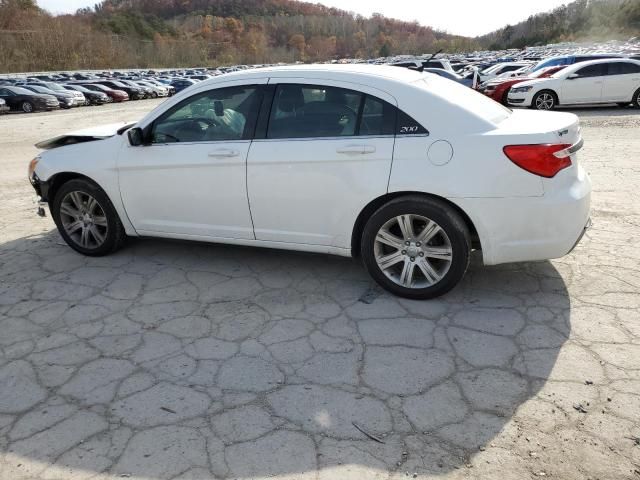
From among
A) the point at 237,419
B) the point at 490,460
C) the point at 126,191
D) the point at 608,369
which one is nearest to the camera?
the point at 490,460

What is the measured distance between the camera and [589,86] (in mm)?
15039

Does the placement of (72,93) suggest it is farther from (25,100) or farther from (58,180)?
(58,180)

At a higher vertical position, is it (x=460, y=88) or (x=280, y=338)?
(x=460, y=88)

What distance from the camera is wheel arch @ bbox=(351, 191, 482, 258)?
353 cm

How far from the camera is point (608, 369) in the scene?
2.89 m

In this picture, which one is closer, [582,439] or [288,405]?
[582,439]

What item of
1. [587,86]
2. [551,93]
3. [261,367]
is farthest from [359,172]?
[587,86]

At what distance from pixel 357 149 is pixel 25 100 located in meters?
28.1

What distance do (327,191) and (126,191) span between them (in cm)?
185

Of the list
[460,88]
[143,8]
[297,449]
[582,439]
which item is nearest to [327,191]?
[460,88]

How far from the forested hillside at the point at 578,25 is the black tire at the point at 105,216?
105744 millimetres

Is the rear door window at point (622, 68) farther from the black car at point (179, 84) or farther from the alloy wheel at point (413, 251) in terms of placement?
the black car at point (179, 84)

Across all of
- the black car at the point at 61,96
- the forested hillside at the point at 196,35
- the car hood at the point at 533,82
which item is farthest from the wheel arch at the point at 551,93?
the forested hillside at the point at 196,35

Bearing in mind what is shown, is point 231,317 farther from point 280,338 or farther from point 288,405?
point 288,405
